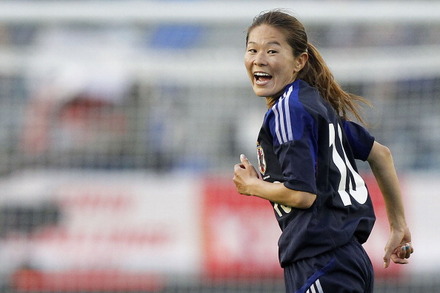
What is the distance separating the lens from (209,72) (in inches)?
335

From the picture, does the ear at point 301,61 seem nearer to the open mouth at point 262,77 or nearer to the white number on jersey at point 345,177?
the open mouth at point 262,77

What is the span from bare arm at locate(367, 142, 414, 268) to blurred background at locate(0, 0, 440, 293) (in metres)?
4.08

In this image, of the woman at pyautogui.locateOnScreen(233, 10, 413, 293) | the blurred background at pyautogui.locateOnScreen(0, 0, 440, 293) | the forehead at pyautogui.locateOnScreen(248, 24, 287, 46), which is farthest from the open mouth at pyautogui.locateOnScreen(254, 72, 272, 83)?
the blurred background at pyautogui.locateOnScreen(0, 0, 440, 293)

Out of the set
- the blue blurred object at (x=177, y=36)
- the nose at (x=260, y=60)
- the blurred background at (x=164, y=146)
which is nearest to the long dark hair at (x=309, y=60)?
the nose at (x=260, y=60)

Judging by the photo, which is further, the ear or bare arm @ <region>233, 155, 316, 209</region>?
the ear

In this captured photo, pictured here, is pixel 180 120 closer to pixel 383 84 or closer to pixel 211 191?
pixel 211 191

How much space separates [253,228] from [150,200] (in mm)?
912

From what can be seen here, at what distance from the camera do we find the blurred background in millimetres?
8227

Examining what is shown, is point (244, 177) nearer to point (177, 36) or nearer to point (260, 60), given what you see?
point (260, 60)

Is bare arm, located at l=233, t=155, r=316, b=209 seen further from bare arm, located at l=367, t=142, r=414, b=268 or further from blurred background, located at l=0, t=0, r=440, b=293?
blurred background, located at l=0, t=0, r=440, b=293

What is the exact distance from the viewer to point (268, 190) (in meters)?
3.53

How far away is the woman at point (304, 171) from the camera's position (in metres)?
3.48

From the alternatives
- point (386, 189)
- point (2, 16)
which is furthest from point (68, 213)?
point (386, 189)

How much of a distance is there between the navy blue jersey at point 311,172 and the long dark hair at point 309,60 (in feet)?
0.40
